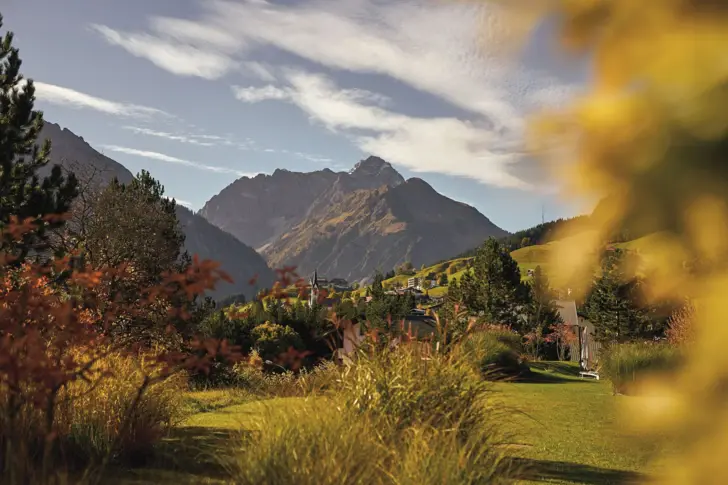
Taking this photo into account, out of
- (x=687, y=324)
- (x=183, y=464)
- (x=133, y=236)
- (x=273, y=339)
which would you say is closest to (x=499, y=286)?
(x=273, y=339)

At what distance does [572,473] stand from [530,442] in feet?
5.83

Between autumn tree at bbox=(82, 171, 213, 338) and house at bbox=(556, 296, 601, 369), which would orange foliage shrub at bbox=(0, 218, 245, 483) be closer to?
autumn tree at bbox=(82, 171, 213, 338)

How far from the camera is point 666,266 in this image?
1.41 meters

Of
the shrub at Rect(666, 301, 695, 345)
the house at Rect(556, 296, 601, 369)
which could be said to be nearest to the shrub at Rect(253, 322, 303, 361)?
the house at Rect(556, 296, 601, 369)

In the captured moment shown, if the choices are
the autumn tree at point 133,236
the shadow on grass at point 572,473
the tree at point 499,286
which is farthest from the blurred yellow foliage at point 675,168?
the tree at point 499,286

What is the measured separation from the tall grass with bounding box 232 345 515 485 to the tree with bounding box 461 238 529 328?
46.1 meters

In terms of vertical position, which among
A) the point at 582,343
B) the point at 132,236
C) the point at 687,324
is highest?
the point at 132,236

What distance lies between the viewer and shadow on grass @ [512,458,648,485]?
730 centimetres

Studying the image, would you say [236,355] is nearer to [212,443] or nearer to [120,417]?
[120,417]

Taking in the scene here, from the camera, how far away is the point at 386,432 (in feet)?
20.7

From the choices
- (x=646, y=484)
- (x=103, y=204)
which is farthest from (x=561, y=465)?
(x=103, y=204)

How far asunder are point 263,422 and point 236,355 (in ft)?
2.63

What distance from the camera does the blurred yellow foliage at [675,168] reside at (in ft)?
3.93

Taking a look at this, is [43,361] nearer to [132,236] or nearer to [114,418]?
[114,418]
